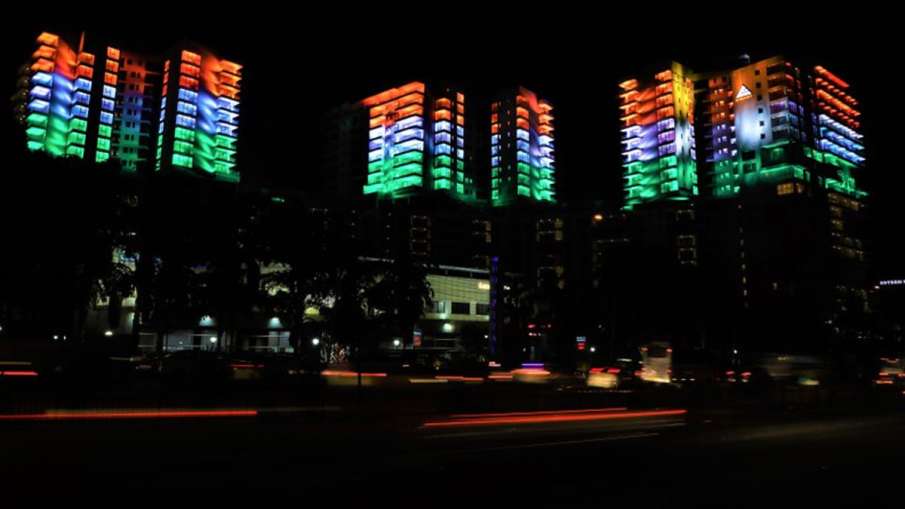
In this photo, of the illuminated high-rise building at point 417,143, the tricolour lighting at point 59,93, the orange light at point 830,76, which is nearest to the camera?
the tricolour lighting at point 59,93

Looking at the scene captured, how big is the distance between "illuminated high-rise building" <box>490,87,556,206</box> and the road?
150210 millimetres

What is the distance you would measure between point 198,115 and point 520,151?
74876 mm

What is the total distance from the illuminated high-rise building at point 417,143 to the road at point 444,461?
138 metres

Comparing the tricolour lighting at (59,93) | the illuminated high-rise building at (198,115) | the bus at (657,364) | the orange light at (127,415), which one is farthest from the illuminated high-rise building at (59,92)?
the orange light at (127,415)

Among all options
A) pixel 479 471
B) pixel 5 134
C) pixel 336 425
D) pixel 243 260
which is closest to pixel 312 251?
pixel 243 260

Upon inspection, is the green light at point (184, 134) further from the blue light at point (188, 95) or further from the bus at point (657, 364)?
the bus at point (657, 364)

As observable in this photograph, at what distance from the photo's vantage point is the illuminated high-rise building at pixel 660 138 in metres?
153

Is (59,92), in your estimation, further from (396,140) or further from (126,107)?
(396,140)

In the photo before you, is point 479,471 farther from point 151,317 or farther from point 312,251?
point 151,317

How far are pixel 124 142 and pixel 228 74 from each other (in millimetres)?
25967

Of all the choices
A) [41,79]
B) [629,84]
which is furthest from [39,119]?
[629,84]

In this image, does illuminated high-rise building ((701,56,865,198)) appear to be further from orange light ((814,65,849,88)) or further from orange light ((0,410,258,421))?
orange light ((0,410,258,421))

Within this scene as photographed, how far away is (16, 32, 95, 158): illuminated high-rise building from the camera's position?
13075cm

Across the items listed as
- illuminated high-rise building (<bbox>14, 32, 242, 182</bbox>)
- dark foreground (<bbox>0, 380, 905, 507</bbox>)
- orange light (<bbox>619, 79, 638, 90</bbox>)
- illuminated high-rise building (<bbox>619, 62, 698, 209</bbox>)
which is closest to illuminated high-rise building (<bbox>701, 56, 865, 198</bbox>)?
illuminated high-rise building (<bbox>619, 62, 698, 209</bbox>)
